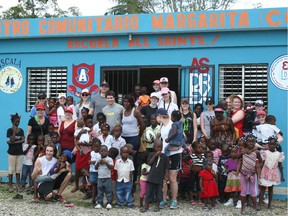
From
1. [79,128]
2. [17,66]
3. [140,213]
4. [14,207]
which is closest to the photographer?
[140,213]

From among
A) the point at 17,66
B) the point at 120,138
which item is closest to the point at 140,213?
the point at 120,138

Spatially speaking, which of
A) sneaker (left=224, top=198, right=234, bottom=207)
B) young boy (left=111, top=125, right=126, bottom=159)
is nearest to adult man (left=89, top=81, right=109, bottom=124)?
young boy (left=111, top=125, right=126, bottom=159)

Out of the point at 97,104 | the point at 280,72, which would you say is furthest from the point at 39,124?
the point at 280,72

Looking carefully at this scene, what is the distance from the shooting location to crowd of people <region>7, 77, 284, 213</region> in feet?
26.1

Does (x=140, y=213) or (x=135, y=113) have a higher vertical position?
(x=135, y=113)

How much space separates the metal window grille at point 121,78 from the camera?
419 inches

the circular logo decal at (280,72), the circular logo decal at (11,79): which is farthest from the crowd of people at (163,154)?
the circular logo decal at (11,79)

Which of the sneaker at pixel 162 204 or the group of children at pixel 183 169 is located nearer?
the group of children at pixel 183 169

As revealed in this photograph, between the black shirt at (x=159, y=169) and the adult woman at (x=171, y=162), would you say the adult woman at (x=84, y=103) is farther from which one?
the black shirt at (x=159, y=169)

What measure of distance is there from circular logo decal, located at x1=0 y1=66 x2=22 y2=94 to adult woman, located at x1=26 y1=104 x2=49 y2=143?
2.17 meters

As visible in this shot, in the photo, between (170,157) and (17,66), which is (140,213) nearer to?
(170,157)

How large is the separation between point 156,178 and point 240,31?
3.85 meters

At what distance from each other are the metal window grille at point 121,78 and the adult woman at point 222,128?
2.66 metres

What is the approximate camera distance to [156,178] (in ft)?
25.8
